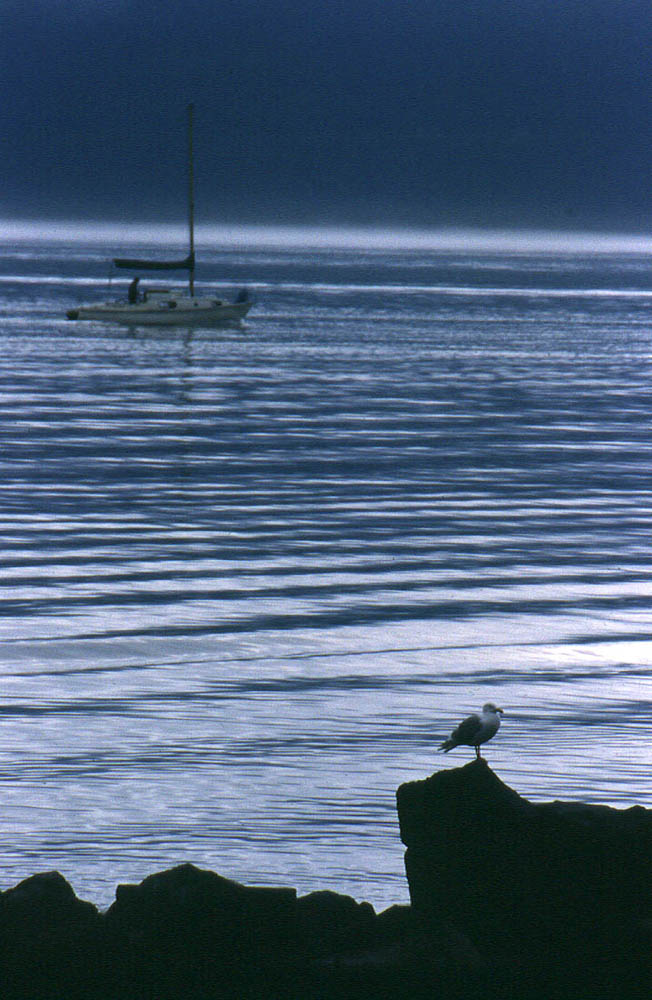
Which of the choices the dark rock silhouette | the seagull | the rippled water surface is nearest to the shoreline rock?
the dark rock silhouette

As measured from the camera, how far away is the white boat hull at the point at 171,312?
8981 centimetres

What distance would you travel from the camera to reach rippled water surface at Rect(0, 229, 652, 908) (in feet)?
37.9

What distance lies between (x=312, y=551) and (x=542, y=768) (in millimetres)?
10213

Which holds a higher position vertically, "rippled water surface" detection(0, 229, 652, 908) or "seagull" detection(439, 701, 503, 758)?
"seagull" detection(439, 701, 503, 758)

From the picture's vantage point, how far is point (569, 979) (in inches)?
333

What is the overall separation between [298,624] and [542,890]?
31.3 ft

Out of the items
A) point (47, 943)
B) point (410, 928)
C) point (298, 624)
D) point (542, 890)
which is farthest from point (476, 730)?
point (298, 624)

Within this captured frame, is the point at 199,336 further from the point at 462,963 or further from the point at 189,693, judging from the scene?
the point at 462,963

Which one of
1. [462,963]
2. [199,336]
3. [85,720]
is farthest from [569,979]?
[199,336]

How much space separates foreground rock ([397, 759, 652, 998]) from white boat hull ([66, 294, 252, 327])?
270ft

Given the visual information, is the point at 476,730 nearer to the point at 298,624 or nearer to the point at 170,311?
the point at 298,624

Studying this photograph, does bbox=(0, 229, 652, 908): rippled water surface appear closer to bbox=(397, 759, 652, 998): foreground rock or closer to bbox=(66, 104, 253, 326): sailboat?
bbox=(397, 759, 652, 998): foreground rock

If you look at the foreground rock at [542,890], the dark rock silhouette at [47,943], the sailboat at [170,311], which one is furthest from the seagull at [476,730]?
the sailboat at [170,311]

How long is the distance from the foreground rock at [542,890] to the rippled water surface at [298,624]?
5.37 feet
